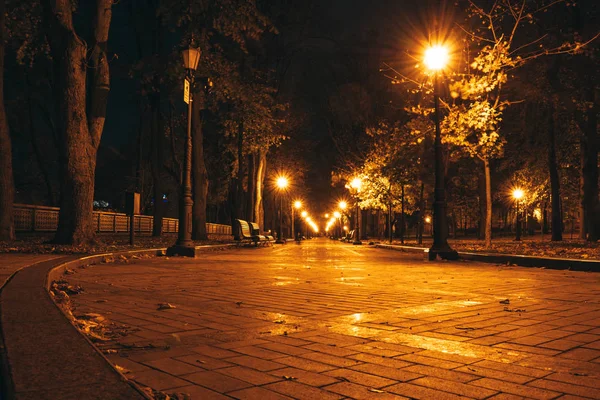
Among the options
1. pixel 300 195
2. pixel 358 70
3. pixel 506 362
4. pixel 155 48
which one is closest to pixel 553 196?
pixel 358 70

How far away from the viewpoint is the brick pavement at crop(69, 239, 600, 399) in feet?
10.2

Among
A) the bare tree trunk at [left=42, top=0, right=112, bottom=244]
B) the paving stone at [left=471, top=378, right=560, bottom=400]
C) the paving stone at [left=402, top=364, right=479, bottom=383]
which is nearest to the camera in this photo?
the paving stone at [left=471, top=378, right=560, bottom=400]

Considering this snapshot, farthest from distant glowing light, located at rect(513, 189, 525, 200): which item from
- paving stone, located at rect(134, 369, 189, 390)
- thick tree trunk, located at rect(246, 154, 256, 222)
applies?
paving stone, located at rect(134, 369, 189, 390)

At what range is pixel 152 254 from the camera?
16047 mm

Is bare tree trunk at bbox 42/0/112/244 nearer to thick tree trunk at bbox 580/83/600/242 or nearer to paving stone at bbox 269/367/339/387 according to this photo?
paving stone at bbox 269/367/339/387

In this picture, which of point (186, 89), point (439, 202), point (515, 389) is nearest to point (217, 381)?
point (515, 389)

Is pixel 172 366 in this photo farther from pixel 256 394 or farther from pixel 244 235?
pixel 244 235

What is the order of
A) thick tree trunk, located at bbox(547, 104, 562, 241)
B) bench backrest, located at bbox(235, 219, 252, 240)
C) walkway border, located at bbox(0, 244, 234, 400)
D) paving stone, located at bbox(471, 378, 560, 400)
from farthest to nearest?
thick tree trunk, located at bbox(547, 104, 562, 241) → bench backrest, located at bbox(235, 219, 252, 240) → paving stone, located at bbox(471, 378, 560, 400) → walkway border, located at bbox(0, 244, 234, 400)

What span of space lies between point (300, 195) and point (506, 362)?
188ft

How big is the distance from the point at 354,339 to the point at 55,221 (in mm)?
25766

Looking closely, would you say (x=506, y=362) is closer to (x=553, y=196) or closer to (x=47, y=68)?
(x=553, y=196)

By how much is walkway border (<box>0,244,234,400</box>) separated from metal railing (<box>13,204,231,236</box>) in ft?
69.9

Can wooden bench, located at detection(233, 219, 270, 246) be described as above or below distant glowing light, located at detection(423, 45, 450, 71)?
below

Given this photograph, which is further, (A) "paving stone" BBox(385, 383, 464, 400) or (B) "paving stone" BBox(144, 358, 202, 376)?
(B) "paving stone" BBox(144, 358, 202, 376)
